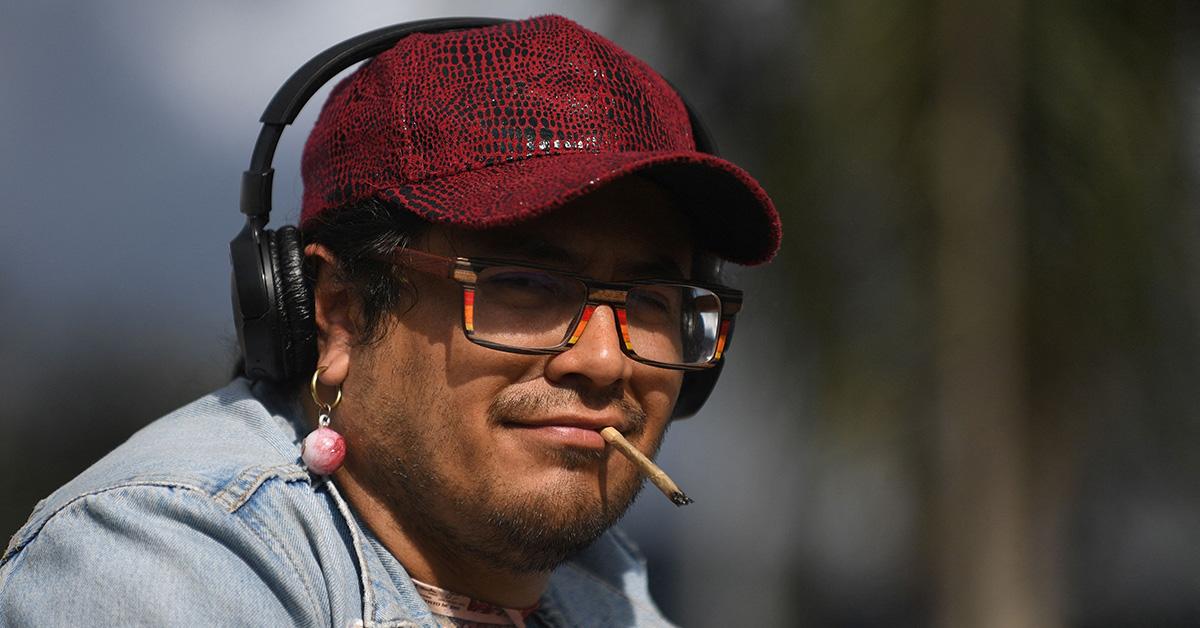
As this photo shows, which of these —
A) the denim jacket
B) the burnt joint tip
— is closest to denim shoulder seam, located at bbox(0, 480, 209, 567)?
the denim jacket

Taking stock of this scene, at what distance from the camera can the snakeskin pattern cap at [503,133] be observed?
1.57m

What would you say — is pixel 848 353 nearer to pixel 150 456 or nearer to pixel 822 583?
pixel 822 583

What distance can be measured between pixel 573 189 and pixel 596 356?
26 centimetres

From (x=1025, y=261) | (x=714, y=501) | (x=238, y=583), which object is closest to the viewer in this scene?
(x=238, y=583)

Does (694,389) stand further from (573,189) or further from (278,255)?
(278,255)

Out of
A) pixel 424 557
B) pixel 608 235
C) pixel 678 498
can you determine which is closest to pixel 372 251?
pixel 608 235

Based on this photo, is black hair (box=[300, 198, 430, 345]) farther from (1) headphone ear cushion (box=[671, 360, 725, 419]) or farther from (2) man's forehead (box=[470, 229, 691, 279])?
(1) headphone ear cushion (box=[671, 360, 725, 419])

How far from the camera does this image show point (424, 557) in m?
1.73

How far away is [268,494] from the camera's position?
4.89 feet

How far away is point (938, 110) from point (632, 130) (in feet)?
10.5

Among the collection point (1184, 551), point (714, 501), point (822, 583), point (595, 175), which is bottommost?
point (822, 583)

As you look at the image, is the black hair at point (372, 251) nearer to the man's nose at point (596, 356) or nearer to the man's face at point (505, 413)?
the man's face at point (505, 413)

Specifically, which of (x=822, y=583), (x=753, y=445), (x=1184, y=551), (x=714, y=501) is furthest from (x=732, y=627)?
(x=1184, y=551)

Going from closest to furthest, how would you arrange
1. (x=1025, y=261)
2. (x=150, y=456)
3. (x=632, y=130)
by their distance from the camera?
1. (x=150, y=456)
2. (x=632, y=130)
3. (x=1025, y=261)
